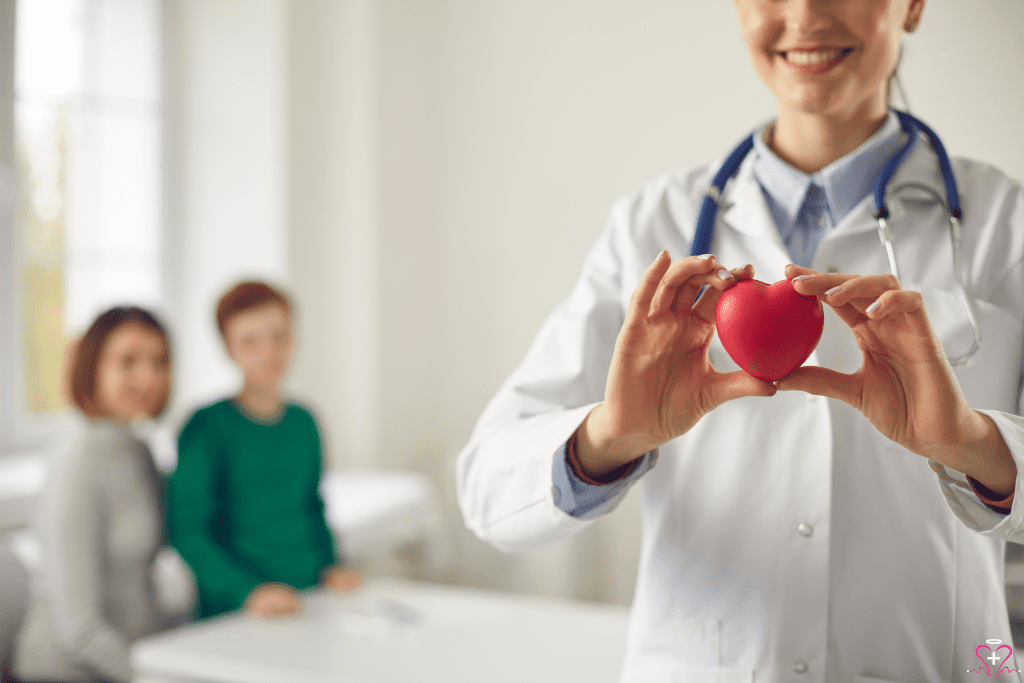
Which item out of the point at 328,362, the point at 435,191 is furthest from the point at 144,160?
the point at 435,191

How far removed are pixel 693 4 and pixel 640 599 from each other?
1.45 ft

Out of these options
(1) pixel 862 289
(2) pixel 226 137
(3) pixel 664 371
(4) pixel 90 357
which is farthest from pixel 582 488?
(2) pixel 226 137

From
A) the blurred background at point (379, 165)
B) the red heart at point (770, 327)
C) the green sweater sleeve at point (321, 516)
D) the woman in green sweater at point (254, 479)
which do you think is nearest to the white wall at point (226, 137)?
the blurred background at point (379, 165)

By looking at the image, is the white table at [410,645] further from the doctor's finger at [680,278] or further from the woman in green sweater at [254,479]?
the doctor's finger at [680,278]

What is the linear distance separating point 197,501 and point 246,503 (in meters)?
0.07

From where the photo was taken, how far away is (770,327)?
415 mm

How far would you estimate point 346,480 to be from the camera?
4.06ft

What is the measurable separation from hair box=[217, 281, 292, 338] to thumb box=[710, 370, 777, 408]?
89 centimetres

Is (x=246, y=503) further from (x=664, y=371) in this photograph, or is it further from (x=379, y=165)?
(x=664, y=371)

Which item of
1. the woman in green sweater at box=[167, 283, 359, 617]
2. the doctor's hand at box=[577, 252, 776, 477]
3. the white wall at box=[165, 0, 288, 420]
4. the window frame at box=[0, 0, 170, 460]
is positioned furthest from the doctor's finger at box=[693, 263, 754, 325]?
the window frame at box=[0, 0, 170, 460]

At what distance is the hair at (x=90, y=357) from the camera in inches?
46.5

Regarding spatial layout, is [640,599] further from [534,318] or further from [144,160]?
[144,160]

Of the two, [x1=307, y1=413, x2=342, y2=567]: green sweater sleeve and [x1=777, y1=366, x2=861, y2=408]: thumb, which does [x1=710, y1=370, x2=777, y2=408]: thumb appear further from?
[x1=307, y1=413, x2=342, y2=567]: green sweater sleeve

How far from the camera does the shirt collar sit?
53 centimetres
